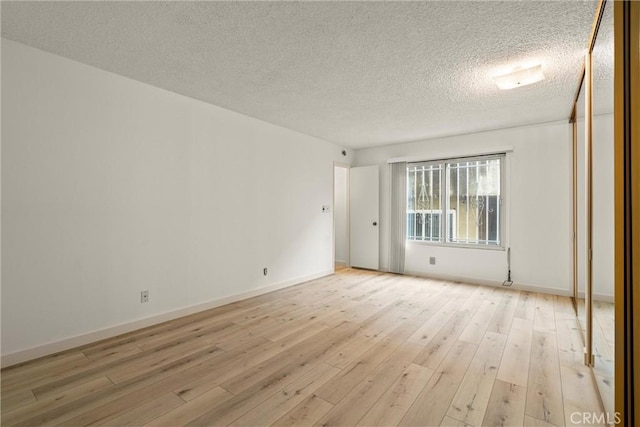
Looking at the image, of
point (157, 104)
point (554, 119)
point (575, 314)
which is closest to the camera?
point (157, 104)

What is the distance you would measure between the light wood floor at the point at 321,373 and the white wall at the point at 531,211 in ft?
3.21

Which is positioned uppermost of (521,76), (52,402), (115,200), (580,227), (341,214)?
(521,76)

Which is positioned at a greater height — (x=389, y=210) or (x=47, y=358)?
(x=389, y=210)

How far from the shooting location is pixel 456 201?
204 inches

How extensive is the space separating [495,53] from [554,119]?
8.39ft

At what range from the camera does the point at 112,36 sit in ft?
7.47

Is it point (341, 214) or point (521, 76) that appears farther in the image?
point (341, 214)

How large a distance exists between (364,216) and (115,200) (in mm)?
4373

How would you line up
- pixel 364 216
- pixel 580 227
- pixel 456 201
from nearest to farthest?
pixel 580 227
pixel 456 201
pixel 364 216

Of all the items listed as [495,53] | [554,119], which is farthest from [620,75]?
[554,119]

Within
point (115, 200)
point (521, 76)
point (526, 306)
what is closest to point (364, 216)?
point (526, 306)

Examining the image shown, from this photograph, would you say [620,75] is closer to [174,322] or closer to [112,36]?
[112,36]

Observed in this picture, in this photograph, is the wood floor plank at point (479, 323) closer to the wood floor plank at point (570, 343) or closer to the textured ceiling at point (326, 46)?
the wood floor plank at point (570, 343)

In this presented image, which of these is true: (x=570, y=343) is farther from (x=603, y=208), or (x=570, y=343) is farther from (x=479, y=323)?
(x=603, y=208)
